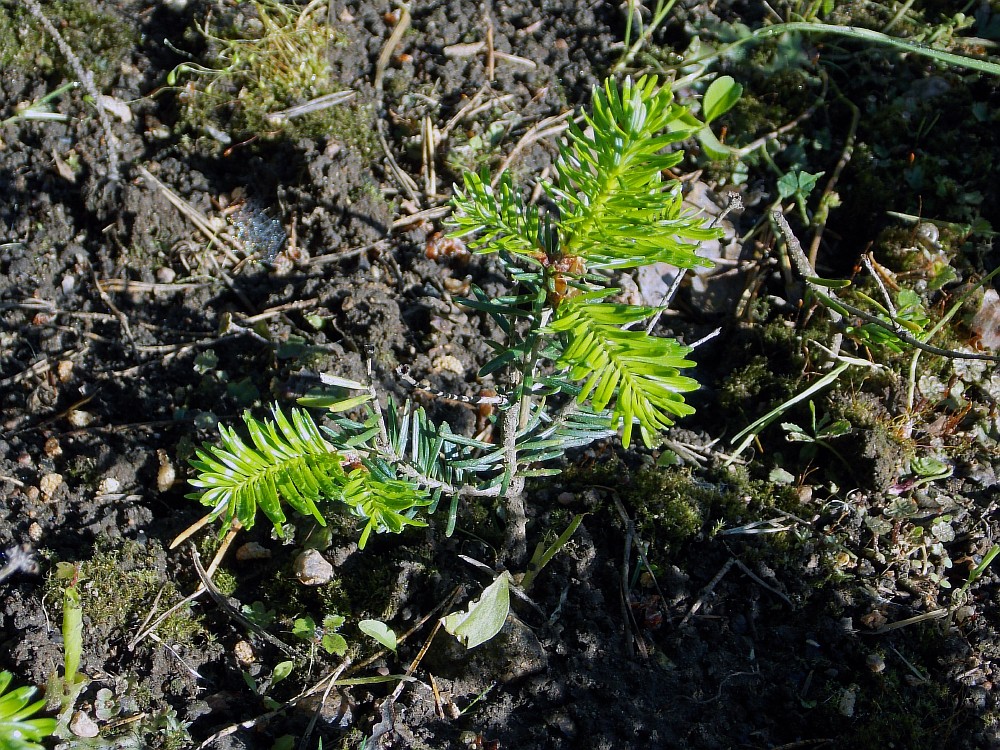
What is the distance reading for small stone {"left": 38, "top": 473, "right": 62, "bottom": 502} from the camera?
2232 millimetres

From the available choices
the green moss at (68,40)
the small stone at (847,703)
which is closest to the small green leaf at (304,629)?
the small stone at (847,703)

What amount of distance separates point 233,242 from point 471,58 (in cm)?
125

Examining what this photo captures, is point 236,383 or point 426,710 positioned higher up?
point 236,383

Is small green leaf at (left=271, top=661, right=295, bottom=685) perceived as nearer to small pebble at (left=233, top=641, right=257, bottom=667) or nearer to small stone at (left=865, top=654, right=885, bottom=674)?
small pebble at (left=233, top=641, right=257, bottom=667)

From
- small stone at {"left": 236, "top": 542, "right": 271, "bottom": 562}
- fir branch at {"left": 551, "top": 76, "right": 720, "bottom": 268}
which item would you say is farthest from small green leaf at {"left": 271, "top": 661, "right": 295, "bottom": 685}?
fir branch at {"left": 551, "top": 76, "right": 720, "bottom": 268}

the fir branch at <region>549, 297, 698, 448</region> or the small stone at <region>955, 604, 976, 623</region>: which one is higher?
the fir branch at <region>549, 297, 698, 448</region>

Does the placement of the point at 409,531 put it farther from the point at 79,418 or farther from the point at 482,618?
the point at 79,418

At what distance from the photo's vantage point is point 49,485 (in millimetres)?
2248

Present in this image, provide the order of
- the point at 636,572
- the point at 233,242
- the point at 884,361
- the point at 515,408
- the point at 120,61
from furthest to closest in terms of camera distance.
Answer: the point at 120,61
the point at 233,242
the point at 884,361
the point at 636,572
the point at 515,408

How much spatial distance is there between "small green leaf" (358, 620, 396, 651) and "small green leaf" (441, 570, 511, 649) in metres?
0.16

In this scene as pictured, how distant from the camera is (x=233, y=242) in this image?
110 inches

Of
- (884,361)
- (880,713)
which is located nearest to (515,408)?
(880,713)

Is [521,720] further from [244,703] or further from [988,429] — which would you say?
[988,429]

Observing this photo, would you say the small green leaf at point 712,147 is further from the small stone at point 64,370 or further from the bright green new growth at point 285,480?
the small stone at point 64,370
